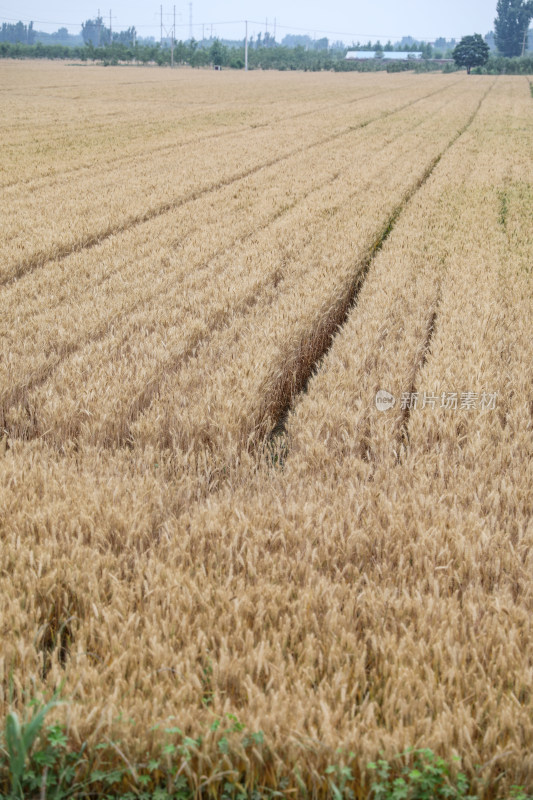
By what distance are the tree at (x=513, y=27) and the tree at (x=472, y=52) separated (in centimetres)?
6755

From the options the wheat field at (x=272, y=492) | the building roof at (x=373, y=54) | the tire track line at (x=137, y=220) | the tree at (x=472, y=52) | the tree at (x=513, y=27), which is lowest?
the wheat field at (x=272, y=492)

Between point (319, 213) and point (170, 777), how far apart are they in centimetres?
868

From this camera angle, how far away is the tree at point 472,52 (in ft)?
295

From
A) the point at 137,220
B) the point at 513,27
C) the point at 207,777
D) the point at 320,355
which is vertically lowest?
the point at 207,777

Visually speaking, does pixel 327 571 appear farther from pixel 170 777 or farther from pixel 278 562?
pixel 170 777

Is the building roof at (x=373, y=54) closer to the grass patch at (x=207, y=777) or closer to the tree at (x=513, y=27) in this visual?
the tree at (x=513, y=27)

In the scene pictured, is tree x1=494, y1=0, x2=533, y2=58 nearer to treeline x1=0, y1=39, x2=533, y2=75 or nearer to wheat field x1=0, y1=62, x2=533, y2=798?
treeline x1=0, y1=39, x2=533, y2=75

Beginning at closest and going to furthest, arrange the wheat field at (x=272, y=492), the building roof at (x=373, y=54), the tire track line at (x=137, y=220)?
the wheat field at (x=272, y=492) < the tire track line at (x=137, y=220) < the building roof at (x=373, y=54)

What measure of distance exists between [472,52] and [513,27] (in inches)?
2994

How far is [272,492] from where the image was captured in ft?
10.3

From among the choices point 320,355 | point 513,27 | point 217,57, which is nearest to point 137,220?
point 320,355

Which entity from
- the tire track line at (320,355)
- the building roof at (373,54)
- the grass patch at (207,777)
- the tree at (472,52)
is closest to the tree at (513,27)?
the building roof at (373,54)

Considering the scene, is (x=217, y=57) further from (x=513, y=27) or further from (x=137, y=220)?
(x=137, y=220)

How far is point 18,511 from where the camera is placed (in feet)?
9.33
